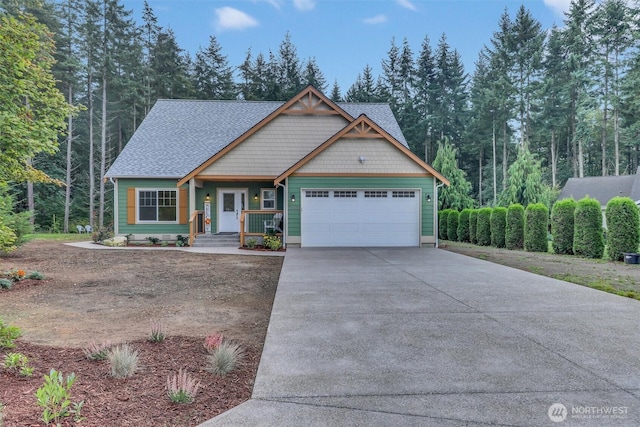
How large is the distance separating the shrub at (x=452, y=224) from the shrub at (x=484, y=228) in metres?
2.35

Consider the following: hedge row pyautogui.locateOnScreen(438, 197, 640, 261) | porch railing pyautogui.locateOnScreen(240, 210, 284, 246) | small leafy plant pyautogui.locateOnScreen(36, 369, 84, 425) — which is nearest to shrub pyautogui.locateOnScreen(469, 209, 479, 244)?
hedge row pyautogui.locateOnScreen(438, 197, 640, 261)

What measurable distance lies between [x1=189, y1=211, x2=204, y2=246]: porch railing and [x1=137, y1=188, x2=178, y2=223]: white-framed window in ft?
3.35

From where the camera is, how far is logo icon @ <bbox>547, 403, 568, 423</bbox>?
2334 mm

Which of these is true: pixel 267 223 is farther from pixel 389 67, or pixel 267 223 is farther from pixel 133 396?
pixel 389 67

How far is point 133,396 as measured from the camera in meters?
2.68

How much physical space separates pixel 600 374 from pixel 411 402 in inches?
64.0

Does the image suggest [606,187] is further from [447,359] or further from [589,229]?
[447,359]

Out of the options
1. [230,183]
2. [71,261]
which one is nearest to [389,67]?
[230,183]

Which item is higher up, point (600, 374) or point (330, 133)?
point (330, 133)

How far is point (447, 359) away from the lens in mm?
3238

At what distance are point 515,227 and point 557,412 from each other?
525 inches

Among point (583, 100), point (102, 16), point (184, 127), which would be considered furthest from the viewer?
point (583, 100)

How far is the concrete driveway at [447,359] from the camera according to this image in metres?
2.40

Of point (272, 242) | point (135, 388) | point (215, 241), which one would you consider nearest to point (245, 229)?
point (215, 241)
